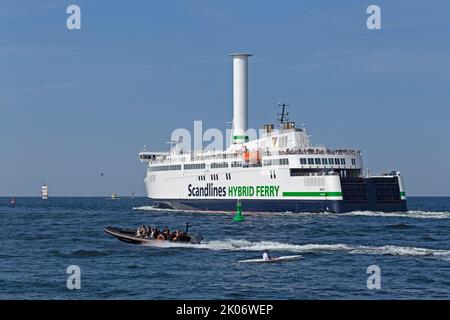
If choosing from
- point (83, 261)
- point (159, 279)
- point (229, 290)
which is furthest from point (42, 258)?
point (229, 290)

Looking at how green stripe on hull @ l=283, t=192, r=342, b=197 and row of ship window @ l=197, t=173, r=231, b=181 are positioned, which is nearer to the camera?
green stripe on hull @ l=283, t=192, r=342, b=197

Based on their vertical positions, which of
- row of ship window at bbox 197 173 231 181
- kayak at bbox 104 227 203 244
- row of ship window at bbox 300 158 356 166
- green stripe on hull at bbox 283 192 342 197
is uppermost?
row of ship window at bbox 300 158 356 166

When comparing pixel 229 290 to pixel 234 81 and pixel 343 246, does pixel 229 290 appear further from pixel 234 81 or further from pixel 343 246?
pixel 234 81

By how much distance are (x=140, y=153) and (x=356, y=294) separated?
105077 mm

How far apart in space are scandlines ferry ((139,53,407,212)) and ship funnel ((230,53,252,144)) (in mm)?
175

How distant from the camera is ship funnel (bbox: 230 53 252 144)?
419 ft

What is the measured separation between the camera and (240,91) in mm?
128875

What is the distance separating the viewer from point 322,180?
298ft

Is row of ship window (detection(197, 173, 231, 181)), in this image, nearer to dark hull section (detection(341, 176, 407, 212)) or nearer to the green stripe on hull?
the green stripe on hull

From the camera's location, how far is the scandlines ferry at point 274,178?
91625 millimetres

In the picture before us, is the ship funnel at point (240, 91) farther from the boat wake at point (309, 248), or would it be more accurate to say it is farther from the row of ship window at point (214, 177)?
the boat wake at point (309, 248)

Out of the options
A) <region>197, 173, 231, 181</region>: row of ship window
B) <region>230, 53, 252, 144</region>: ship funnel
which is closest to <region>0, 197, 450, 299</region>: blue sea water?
<region>197, 173, 231, 181</region>: row of ship window

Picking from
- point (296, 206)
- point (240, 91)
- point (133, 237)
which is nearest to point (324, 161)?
point (296, 206)

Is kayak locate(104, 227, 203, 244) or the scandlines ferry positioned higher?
the scandlines ferry
